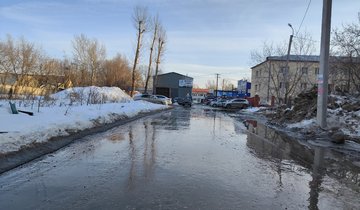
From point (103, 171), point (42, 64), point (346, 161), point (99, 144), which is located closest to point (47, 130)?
point (99, 144)

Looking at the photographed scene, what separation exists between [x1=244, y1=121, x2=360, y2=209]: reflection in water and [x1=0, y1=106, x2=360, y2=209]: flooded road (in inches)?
1.1

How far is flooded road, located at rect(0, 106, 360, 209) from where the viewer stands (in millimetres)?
5566

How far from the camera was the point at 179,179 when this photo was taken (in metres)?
6.99

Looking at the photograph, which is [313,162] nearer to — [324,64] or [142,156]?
[142,156]

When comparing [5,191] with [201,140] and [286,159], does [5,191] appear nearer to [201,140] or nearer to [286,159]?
[286,159]

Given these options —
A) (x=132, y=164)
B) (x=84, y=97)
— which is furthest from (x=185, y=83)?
(x=132, y=164)

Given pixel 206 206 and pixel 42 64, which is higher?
pixel 42 64

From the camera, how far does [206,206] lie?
541 cm

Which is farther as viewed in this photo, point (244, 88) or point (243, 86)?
point (243, 86)

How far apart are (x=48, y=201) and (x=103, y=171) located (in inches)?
85.0

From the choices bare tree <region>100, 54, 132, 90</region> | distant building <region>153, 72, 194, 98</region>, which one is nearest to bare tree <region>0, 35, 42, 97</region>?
bare tree <region>100, 54, 132, 90</region>

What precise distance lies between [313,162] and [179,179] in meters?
4.64

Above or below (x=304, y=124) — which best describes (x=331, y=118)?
above

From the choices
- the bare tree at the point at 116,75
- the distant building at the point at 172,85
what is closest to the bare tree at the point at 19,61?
the bare tree at the point at 116,75
